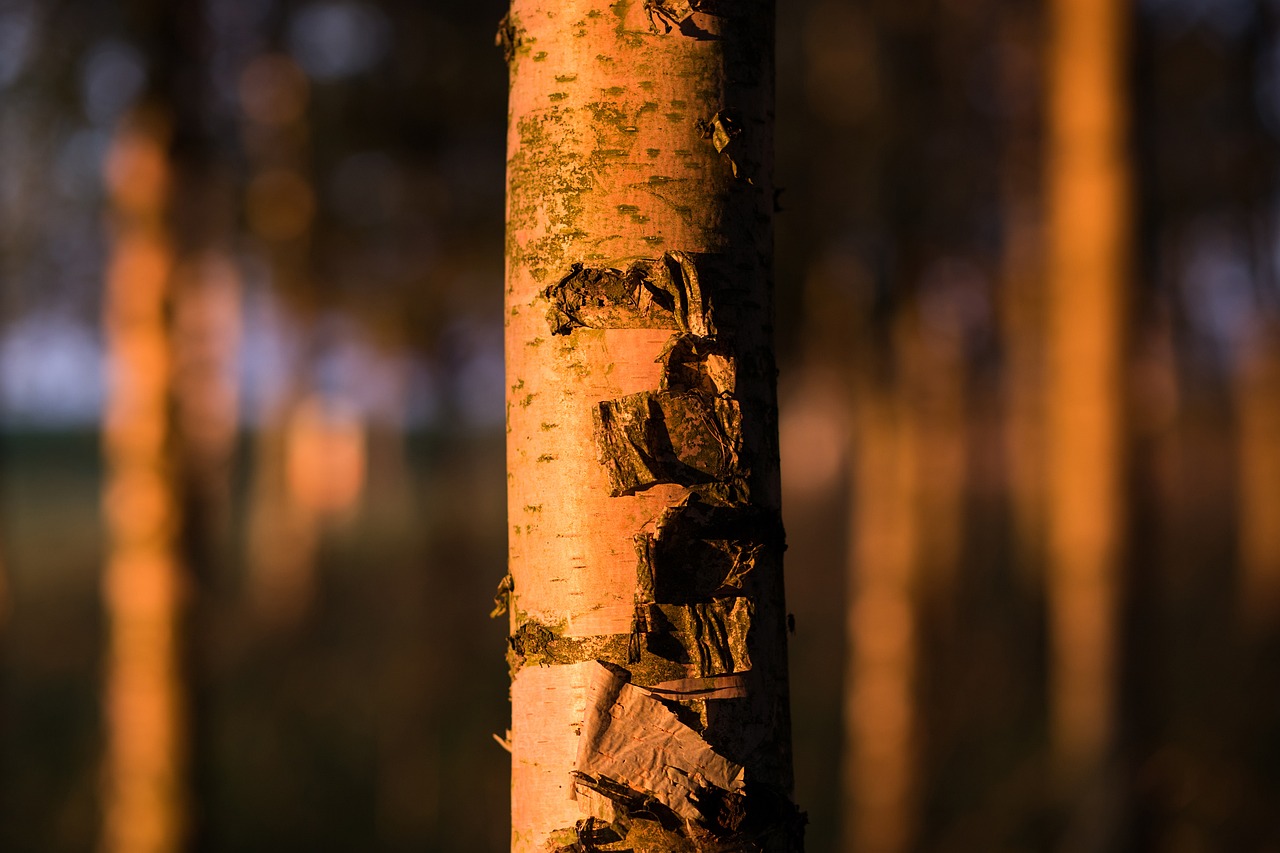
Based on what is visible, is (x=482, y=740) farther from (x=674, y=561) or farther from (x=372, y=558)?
(x=372, y=558)

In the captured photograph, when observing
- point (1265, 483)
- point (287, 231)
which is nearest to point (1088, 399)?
point (287, 231)

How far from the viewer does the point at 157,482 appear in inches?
169

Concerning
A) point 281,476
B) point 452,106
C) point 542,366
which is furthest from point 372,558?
point 542,366

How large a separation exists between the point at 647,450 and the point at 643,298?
6.5 inches

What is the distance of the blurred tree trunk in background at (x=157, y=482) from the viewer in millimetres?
4270

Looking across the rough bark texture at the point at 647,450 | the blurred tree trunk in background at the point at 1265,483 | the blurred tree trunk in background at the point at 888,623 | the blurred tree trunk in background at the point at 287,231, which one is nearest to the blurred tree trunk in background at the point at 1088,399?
the blurred tree trunk in background at the point at 888,623

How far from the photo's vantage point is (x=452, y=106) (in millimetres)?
8750

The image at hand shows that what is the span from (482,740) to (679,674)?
32.1ft

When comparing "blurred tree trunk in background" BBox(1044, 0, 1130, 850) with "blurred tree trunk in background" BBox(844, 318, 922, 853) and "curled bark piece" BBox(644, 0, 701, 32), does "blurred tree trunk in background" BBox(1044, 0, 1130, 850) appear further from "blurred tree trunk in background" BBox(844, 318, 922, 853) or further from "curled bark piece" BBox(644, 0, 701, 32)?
"curled bark piece" BBox(644, 0, 701, 32)

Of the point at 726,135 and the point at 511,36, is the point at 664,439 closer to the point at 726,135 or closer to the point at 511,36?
the point at 726,135

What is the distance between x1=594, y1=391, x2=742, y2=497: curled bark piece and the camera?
1111 mm

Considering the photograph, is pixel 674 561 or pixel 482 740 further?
pixel 482 740

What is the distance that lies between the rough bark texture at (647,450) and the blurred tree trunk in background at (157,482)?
3558mm

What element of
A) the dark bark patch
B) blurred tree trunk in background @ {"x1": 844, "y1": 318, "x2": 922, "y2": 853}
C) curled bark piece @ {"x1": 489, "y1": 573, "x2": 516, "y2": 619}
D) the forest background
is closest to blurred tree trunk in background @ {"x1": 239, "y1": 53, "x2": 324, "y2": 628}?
the forest background
